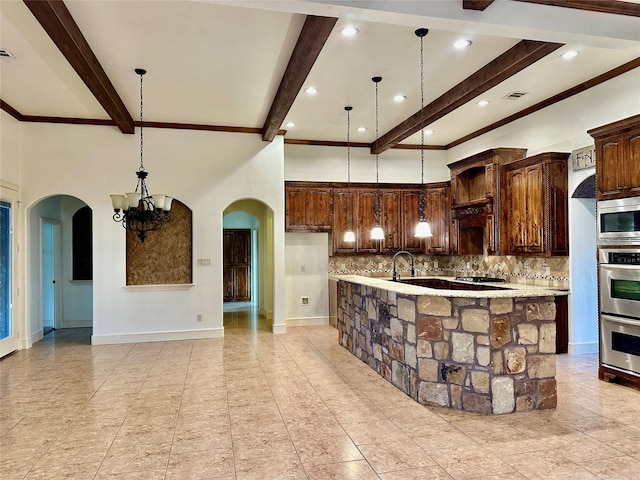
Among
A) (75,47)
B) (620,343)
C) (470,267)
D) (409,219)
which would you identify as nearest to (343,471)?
(620,343)

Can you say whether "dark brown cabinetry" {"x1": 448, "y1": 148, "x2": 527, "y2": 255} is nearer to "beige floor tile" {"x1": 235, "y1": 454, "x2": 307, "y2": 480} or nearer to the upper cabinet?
the upper cabinet

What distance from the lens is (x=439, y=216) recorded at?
796 centimetres

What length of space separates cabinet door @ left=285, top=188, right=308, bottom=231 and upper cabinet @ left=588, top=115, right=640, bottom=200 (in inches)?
175

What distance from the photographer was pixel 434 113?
593 centimetres

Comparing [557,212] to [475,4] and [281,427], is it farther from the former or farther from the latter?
[281,427]

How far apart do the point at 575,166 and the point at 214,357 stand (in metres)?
5.20

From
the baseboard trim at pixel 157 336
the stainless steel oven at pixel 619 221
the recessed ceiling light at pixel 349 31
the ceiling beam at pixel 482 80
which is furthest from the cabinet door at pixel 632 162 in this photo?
the baseboard trim at pixel 157 336

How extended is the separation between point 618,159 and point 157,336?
6.34 m

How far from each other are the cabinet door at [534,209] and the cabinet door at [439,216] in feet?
6.80

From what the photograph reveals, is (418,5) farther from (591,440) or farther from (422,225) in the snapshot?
(591,440)

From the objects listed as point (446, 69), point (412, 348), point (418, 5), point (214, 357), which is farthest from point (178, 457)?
point (446, 69)

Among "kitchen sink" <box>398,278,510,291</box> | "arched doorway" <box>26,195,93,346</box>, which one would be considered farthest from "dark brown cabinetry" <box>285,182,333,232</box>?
"arched doorway" <box>26,195,93,346</box>

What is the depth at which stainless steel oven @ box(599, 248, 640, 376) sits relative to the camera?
407 centimetres

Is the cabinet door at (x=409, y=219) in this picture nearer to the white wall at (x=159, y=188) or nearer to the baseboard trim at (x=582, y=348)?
the white wall at (x=159, y=188)
